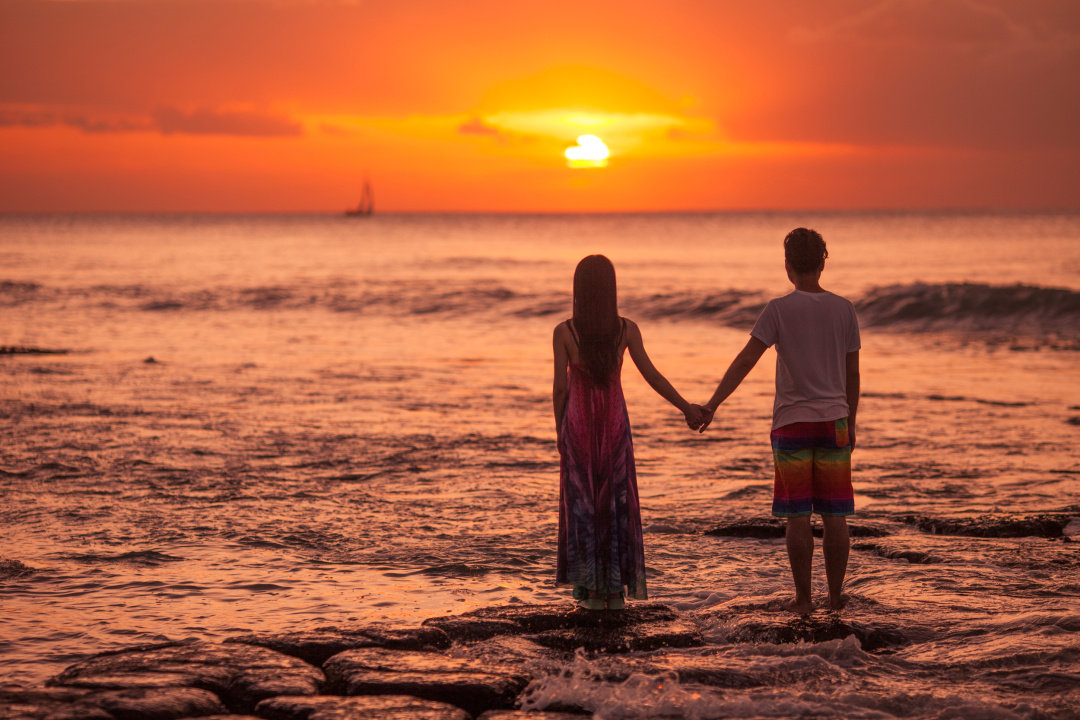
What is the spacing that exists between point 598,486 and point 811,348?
4.18ft

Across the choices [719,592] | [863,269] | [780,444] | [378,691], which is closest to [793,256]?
[780,444]

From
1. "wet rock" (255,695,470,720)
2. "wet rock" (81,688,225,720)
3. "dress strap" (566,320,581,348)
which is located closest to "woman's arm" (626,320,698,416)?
"dress strap" (566,320,581,348)

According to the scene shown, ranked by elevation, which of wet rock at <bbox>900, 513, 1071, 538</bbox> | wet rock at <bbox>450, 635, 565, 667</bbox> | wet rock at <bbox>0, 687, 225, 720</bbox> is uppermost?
wet rock at <bbox>900, 513, 1071, 538</bbox>

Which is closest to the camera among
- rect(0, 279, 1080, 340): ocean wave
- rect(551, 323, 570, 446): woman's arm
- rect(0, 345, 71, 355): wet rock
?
rect(551, 323, 570, 446): woman's arm

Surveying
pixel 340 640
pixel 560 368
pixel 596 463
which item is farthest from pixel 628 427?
pixel 340 640

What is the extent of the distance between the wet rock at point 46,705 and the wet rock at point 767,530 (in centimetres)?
444

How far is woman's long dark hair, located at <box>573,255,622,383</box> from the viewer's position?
5234 millimetres

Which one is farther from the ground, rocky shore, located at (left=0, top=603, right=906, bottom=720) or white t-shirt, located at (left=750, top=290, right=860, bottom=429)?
white t-shirt, located at (left=750, top=290, right=860, bottom=429)

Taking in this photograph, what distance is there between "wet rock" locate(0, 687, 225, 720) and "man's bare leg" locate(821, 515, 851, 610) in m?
3.06

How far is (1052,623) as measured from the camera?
5.33 meters

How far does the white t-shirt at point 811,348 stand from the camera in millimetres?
5363

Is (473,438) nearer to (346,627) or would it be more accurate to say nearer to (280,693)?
(346,627)

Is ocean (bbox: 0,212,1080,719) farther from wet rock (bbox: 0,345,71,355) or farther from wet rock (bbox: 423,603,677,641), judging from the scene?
wet rock (bbox: 423,603,677,641)

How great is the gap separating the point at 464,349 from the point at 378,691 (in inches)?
670
